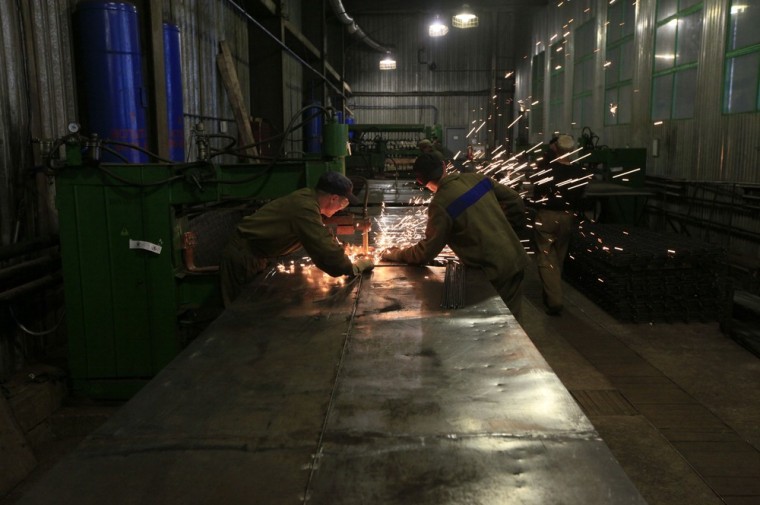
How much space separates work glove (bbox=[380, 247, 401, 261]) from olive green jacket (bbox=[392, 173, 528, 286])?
4.1 inches

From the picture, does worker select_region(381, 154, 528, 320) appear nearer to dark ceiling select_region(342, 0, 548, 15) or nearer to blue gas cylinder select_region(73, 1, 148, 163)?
blue gas cylinder select_region(73, 1, 148, 163)

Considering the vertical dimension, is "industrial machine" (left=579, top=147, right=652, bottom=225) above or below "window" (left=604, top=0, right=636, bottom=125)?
below

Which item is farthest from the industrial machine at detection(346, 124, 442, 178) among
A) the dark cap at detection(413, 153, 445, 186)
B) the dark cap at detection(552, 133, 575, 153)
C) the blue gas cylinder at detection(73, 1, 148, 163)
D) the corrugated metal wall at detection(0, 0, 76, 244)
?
the dark cap at detection(413, 153, 445, 186)

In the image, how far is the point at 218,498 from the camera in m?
1.24

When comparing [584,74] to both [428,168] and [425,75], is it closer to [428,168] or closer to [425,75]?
[425,75]

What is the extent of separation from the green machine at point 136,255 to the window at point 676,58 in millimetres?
6478

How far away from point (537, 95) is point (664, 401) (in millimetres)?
15128

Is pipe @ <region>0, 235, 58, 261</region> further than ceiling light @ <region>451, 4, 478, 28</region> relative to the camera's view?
No

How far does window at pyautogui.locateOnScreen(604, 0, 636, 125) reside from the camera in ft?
35.0

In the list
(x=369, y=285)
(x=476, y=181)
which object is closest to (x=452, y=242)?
(x=476, y=181)

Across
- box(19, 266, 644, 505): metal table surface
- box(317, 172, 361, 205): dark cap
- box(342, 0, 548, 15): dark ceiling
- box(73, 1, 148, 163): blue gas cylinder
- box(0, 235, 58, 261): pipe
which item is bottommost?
box(19, 266, 644, 505): metal table surface

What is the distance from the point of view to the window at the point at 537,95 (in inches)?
671

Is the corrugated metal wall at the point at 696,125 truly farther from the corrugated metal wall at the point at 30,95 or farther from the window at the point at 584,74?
the corrugated metal wall at the point at 30,95

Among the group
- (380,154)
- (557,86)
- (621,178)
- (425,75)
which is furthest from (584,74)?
(425,75)
